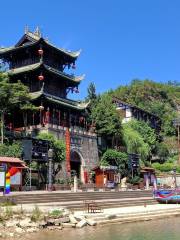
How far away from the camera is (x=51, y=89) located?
43.1 meters

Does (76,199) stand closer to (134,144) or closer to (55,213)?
(55,213)

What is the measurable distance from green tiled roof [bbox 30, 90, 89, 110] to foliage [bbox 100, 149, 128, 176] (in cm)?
565

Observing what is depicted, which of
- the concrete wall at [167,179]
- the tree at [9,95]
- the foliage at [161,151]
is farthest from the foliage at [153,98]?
the tree at [9,95]

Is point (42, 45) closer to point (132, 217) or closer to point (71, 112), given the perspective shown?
point (71, 112)

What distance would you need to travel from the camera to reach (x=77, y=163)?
41.5 metres

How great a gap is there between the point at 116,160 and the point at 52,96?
31.0ft

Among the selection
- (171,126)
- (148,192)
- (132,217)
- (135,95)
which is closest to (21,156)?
(148,192)

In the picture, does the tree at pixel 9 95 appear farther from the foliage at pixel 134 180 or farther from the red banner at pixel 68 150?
the foliage at pixel 134 180

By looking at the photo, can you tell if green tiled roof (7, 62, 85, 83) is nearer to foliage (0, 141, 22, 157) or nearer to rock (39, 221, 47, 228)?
foliage (0, 141, 22, 157)

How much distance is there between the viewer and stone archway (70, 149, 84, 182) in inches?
1597

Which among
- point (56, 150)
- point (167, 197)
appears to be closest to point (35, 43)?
point (56, 150)

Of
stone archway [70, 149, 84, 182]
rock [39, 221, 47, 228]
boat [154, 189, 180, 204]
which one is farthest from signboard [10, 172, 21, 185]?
stone archway [70, 149, 84, 182]

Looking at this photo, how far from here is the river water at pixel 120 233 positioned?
14.6 meters

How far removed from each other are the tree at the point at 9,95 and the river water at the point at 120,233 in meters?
17.9
